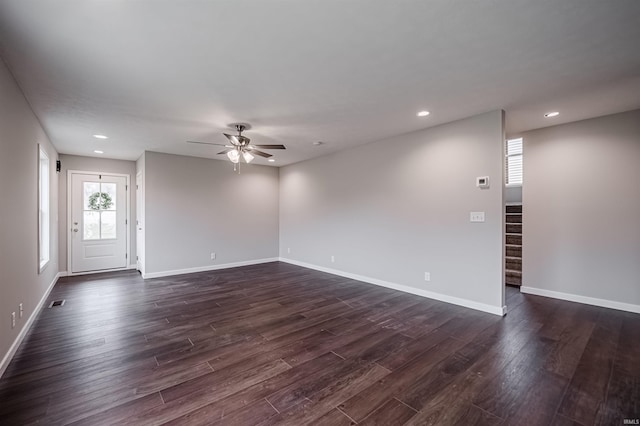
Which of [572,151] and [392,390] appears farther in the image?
[572,151]

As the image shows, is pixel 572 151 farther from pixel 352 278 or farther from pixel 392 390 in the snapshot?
pixel 392 390

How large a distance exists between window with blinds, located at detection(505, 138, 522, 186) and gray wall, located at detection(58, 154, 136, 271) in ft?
27.6

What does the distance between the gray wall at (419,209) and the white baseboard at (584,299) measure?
1536 millimetres

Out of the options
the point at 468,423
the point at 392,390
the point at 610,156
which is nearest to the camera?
the point at 468,423

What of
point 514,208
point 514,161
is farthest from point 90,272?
point 514,161

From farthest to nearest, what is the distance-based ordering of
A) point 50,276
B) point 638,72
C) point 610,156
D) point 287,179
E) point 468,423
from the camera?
point 287,179 < point 50,276 < point 610,156 < point 638,72 < point 468,423

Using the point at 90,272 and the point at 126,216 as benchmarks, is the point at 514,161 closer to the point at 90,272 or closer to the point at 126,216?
the point at 126,216

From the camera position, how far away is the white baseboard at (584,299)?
3695 millimetres

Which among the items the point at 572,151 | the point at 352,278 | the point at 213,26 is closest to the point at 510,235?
the point at 572,151

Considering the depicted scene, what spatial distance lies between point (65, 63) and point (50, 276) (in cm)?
417

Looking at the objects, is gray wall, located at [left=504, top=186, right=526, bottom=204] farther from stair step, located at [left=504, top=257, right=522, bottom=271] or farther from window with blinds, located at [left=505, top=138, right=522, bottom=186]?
stair step, located at [left=504, top=257, right=522, bottom=271]

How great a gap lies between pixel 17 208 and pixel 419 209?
4866mm

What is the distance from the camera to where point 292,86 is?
2.87 meters

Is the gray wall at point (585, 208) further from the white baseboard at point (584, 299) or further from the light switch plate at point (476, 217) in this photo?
the light switch plate at point (476, 217)
